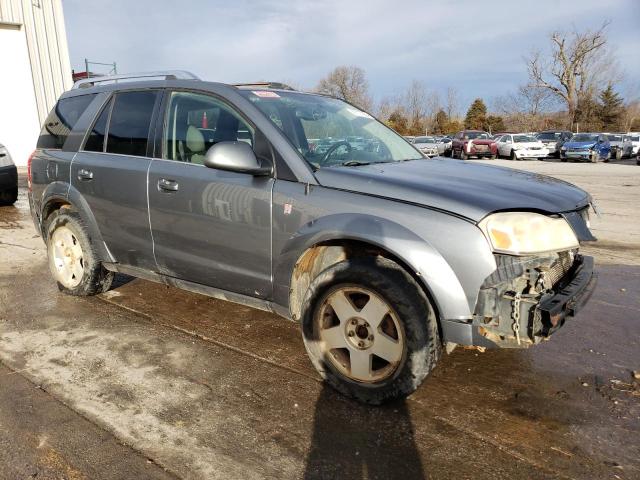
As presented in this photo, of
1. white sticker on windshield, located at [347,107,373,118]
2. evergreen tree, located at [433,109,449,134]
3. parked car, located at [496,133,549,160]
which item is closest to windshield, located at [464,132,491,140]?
parked car, located at [496,133,549,160]

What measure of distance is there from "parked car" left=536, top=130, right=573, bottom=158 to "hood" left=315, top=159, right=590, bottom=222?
88.8 ft

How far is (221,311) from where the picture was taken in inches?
168

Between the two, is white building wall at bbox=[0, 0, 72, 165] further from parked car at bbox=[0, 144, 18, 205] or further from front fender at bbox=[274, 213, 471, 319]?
front fender at bbox=[274, 213, 471, 319]

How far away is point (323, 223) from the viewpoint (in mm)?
2834

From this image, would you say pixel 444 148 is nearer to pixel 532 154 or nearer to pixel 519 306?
pixel 532 154

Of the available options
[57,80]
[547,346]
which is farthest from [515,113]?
[547,346]

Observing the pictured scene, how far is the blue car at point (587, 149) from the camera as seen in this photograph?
82.9 ft

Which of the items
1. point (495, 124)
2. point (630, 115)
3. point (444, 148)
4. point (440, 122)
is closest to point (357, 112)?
point (444, 148)

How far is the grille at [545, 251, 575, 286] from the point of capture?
8.70 feet

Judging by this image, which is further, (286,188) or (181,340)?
(181,340)

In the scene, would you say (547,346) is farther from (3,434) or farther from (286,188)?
(3,434)

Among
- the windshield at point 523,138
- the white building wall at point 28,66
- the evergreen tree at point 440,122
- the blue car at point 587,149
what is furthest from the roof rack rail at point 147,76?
the evergreen tree at point 440,122

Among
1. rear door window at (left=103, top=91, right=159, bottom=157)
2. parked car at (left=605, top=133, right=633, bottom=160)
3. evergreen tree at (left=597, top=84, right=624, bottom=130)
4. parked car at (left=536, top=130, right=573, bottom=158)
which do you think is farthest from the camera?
evergreen tree at (left=597, top=84, right=624, bottom=130)

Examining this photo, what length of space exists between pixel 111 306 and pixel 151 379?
150 centimetres
